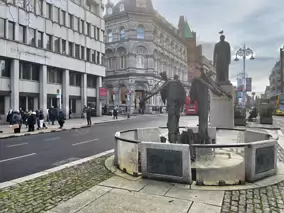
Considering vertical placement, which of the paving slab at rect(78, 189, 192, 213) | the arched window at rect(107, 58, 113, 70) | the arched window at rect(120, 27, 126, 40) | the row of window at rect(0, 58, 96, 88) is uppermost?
the arched window at rect(120, 27, 126, 40)

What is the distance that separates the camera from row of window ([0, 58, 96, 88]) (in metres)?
27.5

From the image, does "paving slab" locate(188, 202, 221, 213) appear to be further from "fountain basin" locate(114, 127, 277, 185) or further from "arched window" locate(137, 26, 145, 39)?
"arched window" locate(137, 26, 145, 39)

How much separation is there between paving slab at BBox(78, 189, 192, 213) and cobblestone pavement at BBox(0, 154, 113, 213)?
0.83 meters

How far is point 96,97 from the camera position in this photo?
Result: 43.3m

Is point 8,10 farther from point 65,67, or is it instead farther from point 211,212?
→ point 211,212

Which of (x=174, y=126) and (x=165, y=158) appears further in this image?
(x=174, y=126)

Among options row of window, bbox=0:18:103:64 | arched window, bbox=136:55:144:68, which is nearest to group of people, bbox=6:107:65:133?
row of window, bbox=0:18:103:64

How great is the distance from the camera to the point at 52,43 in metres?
33.0

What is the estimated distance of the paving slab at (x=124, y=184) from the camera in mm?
5613

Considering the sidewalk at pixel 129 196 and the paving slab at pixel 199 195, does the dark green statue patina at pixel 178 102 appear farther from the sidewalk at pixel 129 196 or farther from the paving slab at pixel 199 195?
the paving slab at pixel 199 195

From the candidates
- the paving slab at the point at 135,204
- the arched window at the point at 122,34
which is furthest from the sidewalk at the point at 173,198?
the arched window at the point at 122,34

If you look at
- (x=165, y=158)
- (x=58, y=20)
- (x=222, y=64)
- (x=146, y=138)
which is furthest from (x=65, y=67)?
(x=165, y=158)

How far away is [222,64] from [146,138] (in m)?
8.23

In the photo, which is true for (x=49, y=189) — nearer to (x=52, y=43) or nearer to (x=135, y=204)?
(x=135, y=204)
